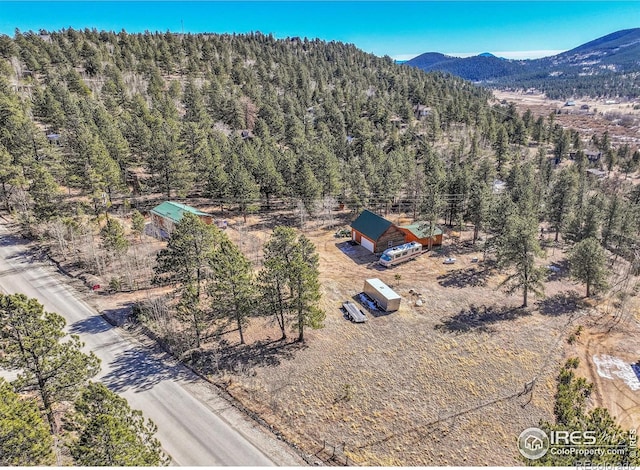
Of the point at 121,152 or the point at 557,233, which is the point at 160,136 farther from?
the point at 557,233

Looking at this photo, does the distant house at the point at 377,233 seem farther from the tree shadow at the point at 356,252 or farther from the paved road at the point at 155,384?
the paved road at the point at 155,384

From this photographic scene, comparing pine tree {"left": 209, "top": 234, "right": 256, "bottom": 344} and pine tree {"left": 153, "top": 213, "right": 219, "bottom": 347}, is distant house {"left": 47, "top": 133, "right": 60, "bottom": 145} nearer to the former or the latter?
pine tree {"left": 153, "top": 213, "right": 219, "bottom": 347}

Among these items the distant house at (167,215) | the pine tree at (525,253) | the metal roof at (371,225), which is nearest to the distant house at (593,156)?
the metal roof at (371,225)

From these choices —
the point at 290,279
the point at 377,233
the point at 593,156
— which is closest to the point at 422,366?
the point at 290,279

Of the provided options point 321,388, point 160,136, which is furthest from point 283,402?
point 160,136

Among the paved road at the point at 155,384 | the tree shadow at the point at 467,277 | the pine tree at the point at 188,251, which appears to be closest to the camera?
the paved road at the point at 155,384

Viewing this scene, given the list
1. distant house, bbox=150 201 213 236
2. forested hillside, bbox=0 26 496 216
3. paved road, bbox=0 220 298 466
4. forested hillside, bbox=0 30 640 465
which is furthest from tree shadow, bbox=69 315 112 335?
forested hillside, bbox=0 26 496 216
